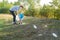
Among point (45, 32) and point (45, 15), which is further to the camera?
point (45, 15)

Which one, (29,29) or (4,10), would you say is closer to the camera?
(29,29)

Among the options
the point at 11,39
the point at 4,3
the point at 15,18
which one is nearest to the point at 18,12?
the point at 15,18

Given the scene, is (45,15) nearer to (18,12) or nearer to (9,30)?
(18,12)

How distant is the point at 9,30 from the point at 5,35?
0.35 ft

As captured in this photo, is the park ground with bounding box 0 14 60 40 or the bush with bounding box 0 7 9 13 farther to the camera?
the bush with bounding box 0 7 9 13

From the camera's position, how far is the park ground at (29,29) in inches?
99.0

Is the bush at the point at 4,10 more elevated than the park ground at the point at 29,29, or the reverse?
the bush at the point at 4,10

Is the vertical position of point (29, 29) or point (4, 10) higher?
point (4, 10)

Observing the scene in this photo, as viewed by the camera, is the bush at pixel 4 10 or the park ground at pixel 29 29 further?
the bush at pixel 4 10

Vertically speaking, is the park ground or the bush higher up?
the bush

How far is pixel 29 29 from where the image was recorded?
2.64 m

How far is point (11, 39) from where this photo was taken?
2459 mm

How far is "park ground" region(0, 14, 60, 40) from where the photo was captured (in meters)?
2.51

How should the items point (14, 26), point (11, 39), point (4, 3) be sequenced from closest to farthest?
point (11, 39) → point (14, 26) → point (4, 3)
